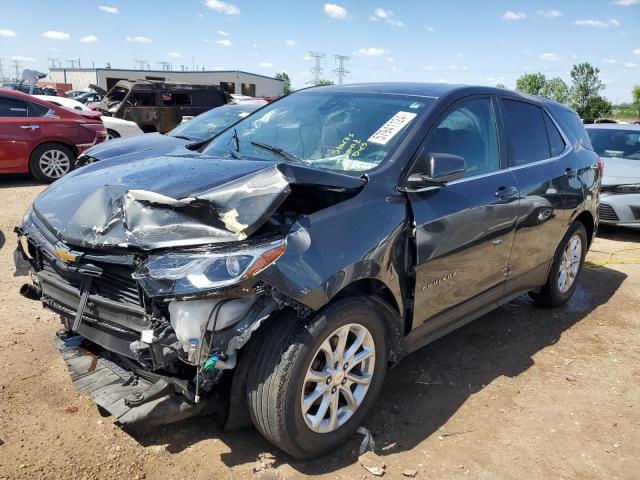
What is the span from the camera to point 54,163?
31.7ft

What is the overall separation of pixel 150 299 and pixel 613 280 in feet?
17.6

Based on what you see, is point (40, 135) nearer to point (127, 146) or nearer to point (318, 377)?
point (127, 146)

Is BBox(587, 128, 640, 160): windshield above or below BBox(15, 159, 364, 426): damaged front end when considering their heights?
above

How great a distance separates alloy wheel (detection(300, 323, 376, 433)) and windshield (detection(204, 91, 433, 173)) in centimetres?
94

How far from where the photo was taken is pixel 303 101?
3928 mm

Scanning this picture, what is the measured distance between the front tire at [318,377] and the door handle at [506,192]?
134cm

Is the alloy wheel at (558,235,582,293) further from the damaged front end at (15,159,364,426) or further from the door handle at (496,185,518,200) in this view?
the damaged front end at (15,159,364,426)

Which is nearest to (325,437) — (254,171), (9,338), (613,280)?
(254,171)

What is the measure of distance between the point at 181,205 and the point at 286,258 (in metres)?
0.56

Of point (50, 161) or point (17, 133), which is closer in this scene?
point (17, 133)

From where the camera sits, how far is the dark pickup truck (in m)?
14.1

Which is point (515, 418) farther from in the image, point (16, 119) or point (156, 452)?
point (16, 119)

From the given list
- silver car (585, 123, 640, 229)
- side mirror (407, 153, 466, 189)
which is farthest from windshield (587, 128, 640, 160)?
side mirror (407, 153, 466, 189)

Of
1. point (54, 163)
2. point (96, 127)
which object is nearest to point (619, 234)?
point (96, 127)
